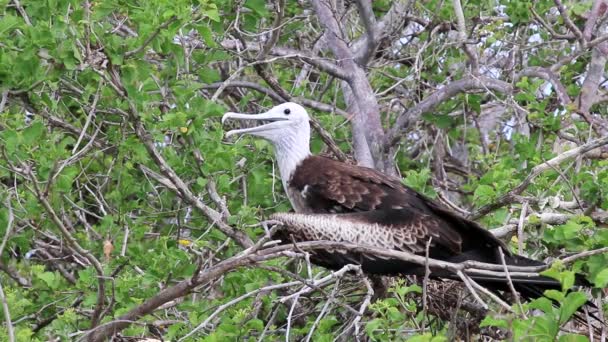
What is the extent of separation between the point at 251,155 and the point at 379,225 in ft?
2.76

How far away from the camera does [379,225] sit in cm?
564

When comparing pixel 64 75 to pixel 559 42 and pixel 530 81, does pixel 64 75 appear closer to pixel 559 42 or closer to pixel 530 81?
pixel 530 81

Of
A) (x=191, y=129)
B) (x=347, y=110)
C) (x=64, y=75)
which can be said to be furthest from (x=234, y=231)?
(x=347, y=110)

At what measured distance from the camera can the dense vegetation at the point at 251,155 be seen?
4895 mm

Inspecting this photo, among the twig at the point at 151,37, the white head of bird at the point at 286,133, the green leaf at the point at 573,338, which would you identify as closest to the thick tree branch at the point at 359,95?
the white head of bird at the point at 286,133

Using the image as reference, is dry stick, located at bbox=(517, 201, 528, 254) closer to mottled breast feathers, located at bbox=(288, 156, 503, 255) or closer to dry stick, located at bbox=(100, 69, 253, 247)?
mottled breast feathers, located at bbox=(288, 156, 503, 255)

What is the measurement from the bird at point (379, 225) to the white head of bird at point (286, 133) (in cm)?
21

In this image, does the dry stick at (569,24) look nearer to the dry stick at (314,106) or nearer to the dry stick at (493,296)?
the dry stick at (314,106)

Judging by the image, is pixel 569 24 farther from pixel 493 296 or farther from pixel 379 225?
pixel 493 296

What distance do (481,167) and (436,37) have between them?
0.97m

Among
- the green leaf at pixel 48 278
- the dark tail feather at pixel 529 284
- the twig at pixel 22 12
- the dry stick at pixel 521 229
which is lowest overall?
the green leaf at pixel 48 278

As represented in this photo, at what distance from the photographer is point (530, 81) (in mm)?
6398

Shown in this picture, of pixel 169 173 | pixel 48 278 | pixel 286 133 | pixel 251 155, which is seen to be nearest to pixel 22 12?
pixel 169 173

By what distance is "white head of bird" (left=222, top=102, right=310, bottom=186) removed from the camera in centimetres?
618
